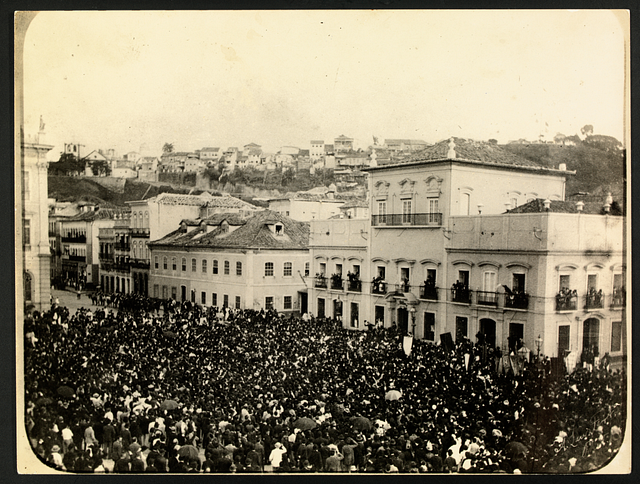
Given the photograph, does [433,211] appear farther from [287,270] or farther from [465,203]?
[287,270]

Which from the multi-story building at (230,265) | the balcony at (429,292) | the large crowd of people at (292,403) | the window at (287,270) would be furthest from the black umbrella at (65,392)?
the balcony at (429,292)

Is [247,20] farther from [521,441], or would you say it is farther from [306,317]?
[521,441]

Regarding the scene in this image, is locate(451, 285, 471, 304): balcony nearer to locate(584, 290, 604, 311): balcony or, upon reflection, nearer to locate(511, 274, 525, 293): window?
locate(511, 274, 525, 293): window

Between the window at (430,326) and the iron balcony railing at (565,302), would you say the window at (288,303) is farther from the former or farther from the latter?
the iron balcony railing at (565,302)

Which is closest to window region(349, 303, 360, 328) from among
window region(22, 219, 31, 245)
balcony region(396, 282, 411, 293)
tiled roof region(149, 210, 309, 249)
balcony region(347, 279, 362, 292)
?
balcony region(347, 279, 362, 292)

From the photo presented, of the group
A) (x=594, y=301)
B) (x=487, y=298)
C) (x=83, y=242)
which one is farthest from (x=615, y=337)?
(x=83, y=242)

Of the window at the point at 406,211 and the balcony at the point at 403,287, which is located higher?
the window at the point at 406,211

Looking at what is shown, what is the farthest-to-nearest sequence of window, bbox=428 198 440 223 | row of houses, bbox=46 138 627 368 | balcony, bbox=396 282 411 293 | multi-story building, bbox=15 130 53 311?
balcony, bbox=396 282 411 293 < window, bbox=428 198 440 223 < multi-story building, bbox=15 130 53 311 < row of houses, bbox=46 138 627 368
